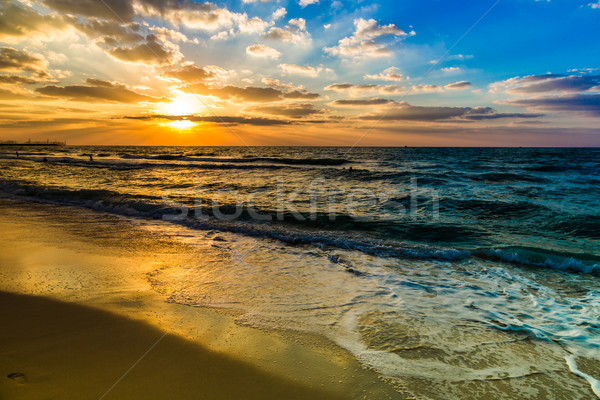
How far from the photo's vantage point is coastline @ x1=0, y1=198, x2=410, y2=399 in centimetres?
259

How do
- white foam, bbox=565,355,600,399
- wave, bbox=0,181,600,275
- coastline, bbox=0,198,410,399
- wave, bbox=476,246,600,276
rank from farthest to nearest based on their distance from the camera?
wave, bbox=0,181,600,275
wave, bbox=476,246,600,276
white foam, bbox=565,355,600,399
coastline, bbox=0,198,410,399

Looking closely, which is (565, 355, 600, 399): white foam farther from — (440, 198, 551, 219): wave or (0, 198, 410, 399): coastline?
(440, 198, 551, 219): wave

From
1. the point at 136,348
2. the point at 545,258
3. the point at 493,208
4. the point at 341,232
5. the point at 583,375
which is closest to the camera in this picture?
the point at 583,375

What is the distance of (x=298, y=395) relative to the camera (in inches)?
101

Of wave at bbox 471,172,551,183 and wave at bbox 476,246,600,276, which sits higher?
wave at bbox 471,172,551,183

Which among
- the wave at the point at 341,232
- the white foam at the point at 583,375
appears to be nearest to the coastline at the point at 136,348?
the white foam at the point at 583,375

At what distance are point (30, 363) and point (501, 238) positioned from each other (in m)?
A: 10.4

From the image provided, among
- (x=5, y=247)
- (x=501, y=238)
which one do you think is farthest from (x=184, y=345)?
(x=501, y=238)

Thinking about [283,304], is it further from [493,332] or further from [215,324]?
[493,332]

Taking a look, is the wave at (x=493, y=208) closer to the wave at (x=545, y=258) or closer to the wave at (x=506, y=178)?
the wave at (x=545, y=258)

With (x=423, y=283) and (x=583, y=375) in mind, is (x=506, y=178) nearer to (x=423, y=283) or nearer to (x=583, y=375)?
(x=423, y=283)

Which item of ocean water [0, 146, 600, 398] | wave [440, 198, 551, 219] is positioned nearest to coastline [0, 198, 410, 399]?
ocean water [0, 146, 600, 398]

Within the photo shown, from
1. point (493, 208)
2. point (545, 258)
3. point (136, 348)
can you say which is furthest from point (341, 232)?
point (493, 208)

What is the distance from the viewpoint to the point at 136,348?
3.14 m
